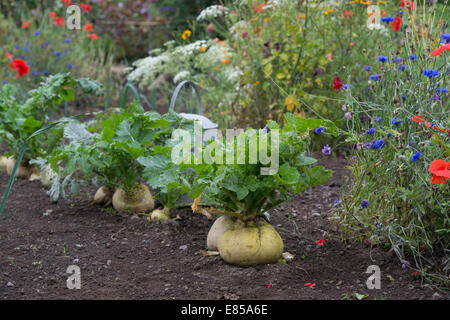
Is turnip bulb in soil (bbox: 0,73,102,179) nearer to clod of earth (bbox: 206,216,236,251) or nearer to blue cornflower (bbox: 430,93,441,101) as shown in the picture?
clod of earth (bbox: 206,216,236,251)

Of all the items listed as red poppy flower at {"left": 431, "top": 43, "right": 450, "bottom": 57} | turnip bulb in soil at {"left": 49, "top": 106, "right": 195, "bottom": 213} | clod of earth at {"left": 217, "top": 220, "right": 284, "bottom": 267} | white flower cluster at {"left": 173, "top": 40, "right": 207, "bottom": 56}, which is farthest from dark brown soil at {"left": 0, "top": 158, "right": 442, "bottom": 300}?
white flower cluster at {"left": 173, "top": 40, "right": 207, "bottom": 56}

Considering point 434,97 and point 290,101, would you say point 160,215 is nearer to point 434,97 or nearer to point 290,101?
point 290,101

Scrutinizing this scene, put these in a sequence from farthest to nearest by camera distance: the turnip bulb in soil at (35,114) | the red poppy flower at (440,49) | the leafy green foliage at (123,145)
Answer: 1. the turnip bulb in soil at (35,114)
2. the leafy green foliage at (123,145)
3. the red poppy flower at (440,49)

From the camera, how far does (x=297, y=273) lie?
98.4 inches

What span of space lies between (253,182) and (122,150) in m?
1.09

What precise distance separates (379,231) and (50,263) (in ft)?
5.30

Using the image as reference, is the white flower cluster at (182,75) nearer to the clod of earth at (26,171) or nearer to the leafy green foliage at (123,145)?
the clod of earth at (26,171)

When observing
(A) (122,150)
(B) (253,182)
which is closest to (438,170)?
(B) (253,182)

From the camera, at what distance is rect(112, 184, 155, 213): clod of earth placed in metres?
3.43

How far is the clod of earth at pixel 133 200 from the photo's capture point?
3428 millimetres

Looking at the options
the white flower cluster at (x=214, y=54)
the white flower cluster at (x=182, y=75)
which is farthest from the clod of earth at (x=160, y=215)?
the white flower cluster at (x=214, y=54)

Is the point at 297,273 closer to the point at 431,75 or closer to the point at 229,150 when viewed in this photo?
the point at 229,150

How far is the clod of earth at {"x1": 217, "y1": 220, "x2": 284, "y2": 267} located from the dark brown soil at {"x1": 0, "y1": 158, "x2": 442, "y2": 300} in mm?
47
